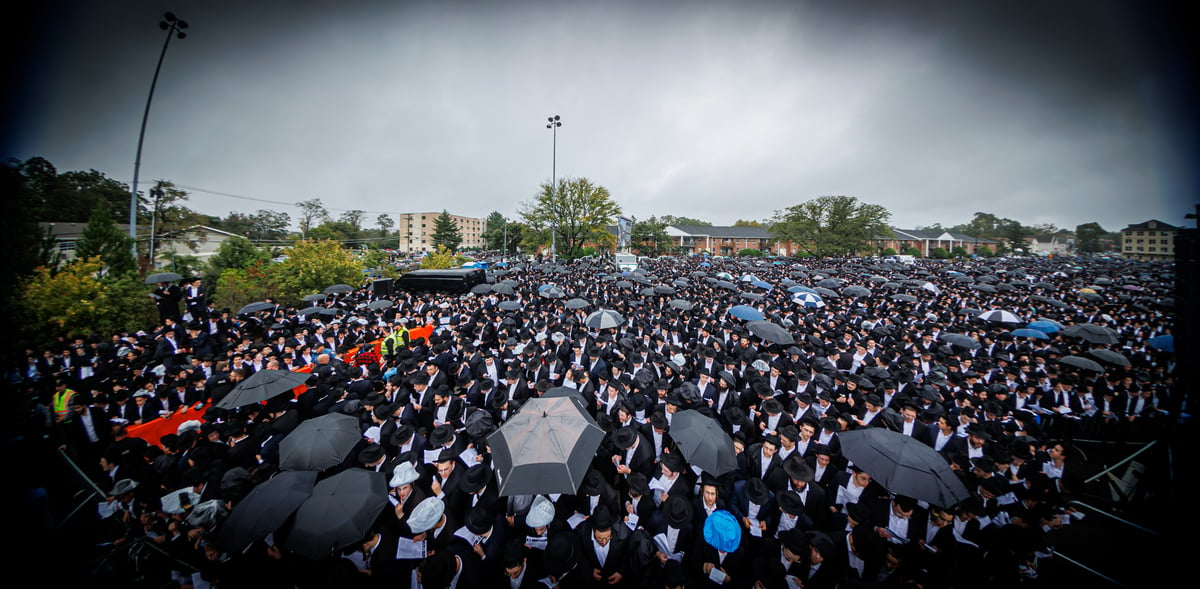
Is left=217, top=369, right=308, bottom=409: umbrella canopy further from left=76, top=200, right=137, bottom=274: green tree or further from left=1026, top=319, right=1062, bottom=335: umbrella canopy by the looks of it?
left=1026, top=319, right=1062, bottom=335: umbrella canopy

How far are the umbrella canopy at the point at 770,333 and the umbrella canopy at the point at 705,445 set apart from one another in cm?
473

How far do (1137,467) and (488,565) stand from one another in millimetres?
7891

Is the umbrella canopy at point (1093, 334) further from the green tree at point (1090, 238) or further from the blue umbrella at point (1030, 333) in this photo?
the green tree at point (1090, 238)

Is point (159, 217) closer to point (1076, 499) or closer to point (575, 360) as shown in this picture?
point (575, 360)

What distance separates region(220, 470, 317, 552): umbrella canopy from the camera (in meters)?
2.78

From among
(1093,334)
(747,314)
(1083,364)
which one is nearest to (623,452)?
(747,314)

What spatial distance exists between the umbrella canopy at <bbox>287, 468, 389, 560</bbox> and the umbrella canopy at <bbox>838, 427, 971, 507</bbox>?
4.70 m

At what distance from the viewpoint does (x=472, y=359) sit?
24.0 ft

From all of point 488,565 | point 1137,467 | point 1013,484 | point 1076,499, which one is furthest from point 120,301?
point 1137,467

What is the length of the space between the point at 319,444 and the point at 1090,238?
129m

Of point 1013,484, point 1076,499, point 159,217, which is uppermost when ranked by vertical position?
point 159,217

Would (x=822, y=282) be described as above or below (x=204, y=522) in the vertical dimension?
above

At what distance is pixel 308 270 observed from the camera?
614 inches

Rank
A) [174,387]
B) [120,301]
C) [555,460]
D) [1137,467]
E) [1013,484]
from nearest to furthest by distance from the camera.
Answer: [555,460] < [1013,484] < [1137,467] < [174,387] < [120,301]
